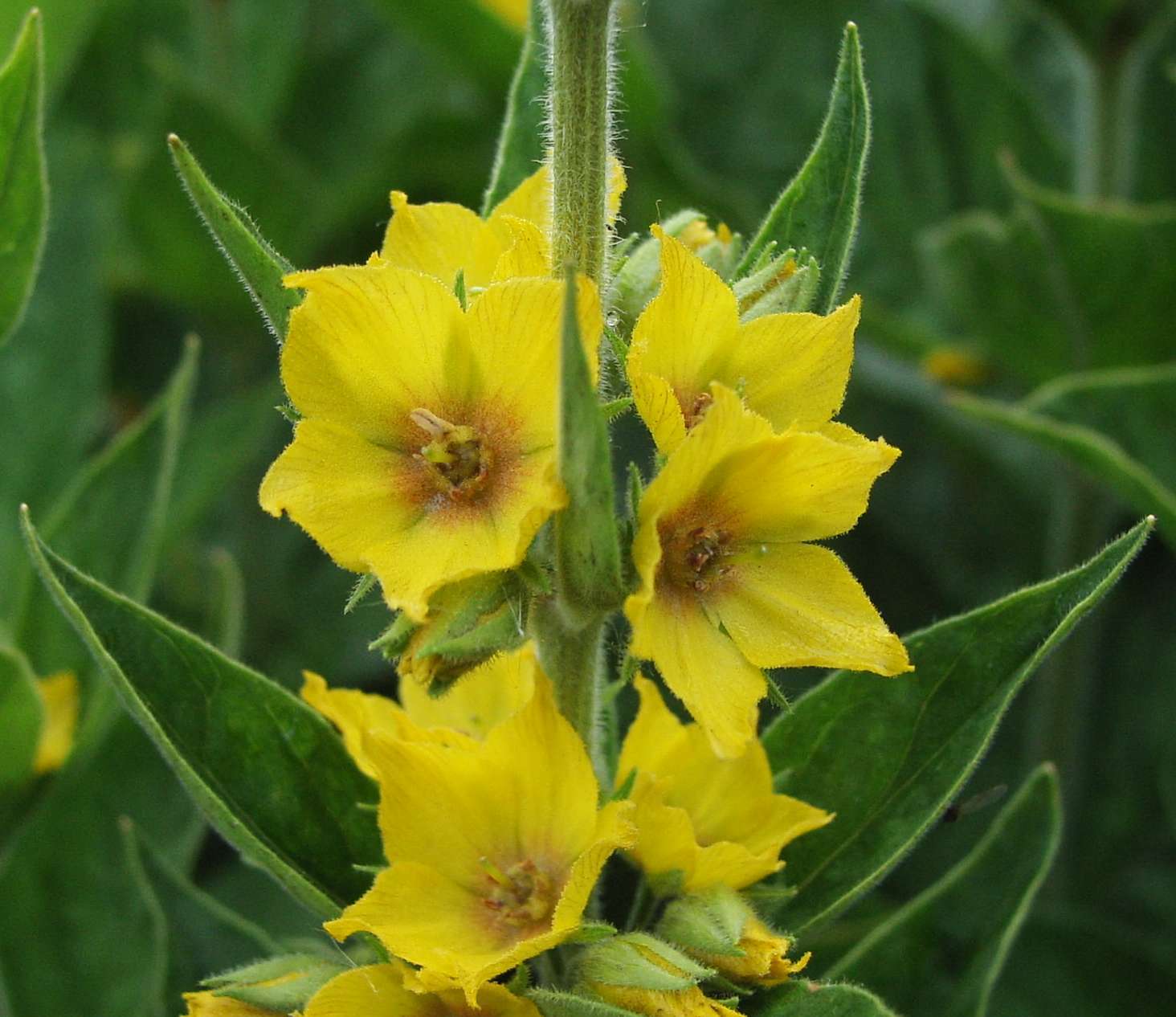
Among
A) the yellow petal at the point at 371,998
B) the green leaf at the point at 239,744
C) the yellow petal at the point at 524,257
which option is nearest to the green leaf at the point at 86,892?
the green leaf at the point at 239,744

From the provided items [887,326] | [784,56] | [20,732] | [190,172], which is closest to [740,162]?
[784,56]

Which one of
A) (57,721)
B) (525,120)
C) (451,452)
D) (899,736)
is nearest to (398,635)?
(451,452)

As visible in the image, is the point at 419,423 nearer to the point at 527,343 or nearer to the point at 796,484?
the point at 527,343

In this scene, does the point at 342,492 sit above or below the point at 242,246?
below

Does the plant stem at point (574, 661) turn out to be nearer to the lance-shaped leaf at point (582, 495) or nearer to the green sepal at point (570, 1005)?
the lance-shaped leaf at point (582, 495)

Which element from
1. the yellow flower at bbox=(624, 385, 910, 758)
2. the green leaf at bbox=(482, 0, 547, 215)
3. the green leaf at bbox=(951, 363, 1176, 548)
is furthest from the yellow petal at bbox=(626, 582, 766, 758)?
the green leaf at bbox=(951, 363, 1176, 548)

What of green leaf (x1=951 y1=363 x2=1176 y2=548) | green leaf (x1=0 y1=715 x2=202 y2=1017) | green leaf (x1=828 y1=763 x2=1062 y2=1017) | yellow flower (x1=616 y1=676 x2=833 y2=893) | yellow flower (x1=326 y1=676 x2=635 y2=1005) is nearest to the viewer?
yellow flower (x1=326 y1=676 x2=635 y2=1005)

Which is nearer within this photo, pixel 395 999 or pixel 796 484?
pixel 796 484

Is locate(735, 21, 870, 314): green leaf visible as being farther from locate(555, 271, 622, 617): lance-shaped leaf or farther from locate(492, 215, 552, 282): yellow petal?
locate(555, 271, 622, 617): lance-shaped leaf

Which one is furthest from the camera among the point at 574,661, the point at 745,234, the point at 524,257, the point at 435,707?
the point at 745,234
